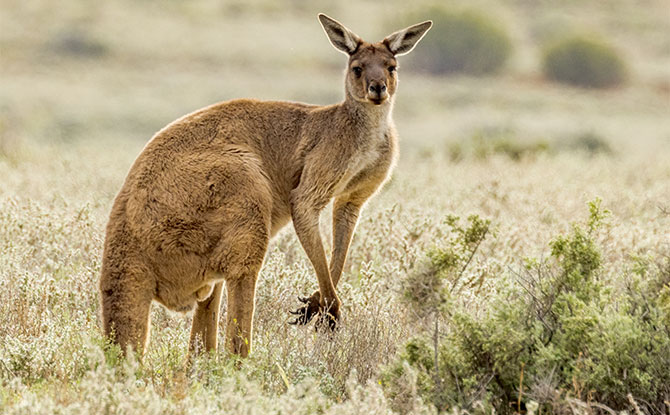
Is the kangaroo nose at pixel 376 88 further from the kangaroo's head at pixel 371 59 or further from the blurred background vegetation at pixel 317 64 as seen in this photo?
the blurred background vegetation at pixel 317 64

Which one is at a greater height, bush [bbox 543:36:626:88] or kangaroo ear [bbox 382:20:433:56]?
kangaroo ear [bbox 382:20:433:56]

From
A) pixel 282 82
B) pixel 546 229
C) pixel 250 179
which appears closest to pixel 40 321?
pixel 250 179

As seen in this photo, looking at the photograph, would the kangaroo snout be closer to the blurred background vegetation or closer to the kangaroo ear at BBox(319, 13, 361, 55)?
Result: the kangaroo ear at BBox(319, 13, 361, 55)

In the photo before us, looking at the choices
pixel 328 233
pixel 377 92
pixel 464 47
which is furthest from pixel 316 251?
pixel 464 47

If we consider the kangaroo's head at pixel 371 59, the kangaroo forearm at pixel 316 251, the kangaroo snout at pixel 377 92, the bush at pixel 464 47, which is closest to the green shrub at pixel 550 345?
the kangaroo forearm at pixel 316 251

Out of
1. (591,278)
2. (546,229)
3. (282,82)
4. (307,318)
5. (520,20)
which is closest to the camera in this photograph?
(591,278)

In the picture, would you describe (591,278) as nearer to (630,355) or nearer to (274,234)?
(630,355)

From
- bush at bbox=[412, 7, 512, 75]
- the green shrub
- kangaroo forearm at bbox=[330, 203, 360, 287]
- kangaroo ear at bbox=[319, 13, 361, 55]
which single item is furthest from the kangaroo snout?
bush at bbox=[412, 7, 512, 75]

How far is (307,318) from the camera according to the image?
5496 millimetres

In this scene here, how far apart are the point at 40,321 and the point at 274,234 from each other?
1.64m

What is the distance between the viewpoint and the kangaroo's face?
562 cm

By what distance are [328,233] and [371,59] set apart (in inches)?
104

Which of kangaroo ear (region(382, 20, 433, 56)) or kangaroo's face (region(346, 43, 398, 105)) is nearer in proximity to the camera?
kangaroo's face (region(346, 43, 398, 105))

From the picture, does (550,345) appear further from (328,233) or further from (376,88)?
(328,233)
